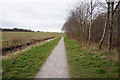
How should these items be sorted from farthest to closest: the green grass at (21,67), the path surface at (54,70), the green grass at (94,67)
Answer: the green grass at (21,67) → the path surface at (54,70) → the green grass at (94,67)

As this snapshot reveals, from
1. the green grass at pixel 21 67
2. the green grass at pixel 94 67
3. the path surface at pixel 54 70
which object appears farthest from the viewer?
the green grass at pixel 21 67

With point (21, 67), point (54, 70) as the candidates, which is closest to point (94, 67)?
point (54, 70)

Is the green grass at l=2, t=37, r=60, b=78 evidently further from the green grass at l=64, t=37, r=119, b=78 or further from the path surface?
the green grass at l=64, t=37, r=119, b=78

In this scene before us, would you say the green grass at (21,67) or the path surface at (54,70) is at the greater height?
the path surface at (54,70)

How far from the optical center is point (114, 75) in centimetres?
335

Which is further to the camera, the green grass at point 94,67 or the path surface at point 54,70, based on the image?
the path surface at point 54,70

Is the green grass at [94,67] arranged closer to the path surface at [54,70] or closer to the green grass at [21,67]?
the path surface at [54,70]

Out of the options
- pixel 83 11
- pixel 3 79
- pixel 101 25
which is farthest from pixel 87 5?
pixel 3 79

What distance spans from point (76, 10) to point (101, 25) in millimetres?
5892

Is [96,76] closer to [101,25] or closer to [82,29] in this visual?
[82,29]

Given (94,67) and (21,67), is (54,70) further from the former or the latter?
(94,67)

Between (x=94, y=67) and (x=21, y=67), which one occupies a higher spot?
(x=94, y=67)

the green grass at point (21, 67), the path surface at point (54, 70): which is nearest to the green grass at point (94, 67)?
the path surface at point (54, 70)

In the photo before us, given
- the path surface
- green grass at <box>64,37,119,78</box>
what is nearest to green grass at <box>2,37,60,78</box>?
the path surface
